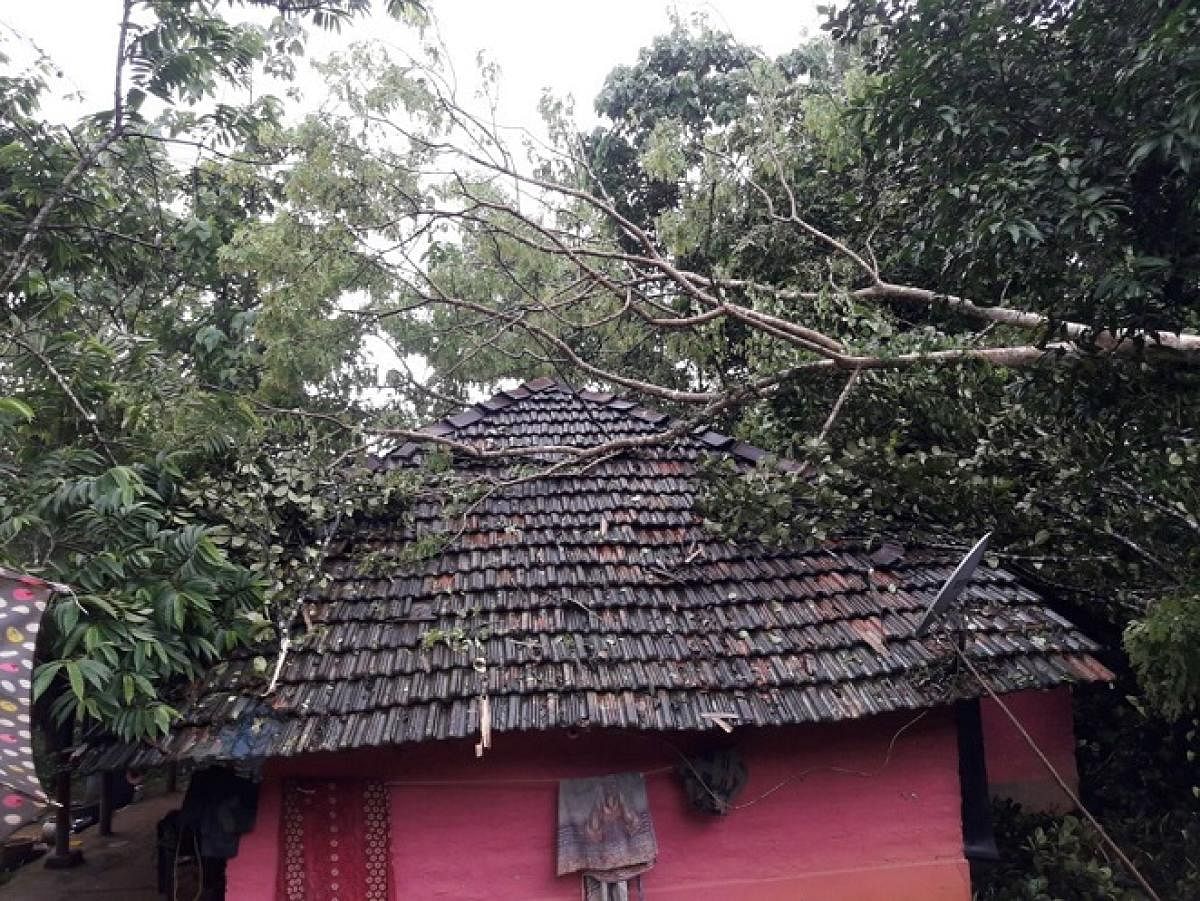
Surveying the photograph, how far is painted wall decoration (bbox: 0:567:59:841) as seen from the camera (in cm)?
324

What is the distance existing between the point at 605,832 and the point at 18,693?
301 centimetres

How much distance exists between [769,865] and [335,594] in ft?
10.4

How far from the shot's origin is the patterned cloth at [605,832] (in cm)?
442

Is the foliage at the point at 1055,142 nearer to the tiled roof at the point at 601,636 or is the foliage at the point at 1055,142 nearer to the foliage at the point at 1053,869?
the tiled roof at the point at 601,636

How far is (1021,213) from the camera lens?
419 centimetres

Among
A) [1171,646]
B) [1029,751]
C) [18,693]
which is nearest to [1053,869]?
[1029,751]

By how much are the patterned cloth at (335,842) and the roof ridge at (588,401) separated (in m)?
2.80

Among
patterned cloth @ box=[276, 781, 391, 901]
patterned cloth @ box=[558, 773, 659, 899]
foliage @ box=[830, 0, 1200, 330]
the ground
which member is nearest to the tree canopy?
foliage @ box=[830, 0, 1200, 330]

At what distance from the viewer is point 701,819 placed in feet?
15.4

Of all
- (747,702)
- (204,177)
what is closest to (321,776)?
(747,702)

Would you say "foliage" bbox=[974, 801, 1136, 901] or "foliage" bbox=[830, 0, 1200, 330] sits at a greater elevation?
"foliage" bbox=[830, 0, 1200, 330]

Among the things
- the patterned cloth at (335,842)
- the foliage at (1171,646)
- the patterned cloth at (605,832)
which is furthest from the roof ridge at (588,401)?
the patterned cloth at (335,842)

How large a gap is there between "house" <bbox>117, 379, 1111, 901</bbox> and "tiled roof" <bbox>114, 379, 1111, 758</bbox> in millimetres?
15

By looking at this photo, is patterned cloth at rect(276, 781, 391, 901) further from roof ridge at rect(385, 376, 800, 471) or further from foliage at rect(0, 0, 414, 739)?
roof ridge at rect(385, 376, 800, 471)
